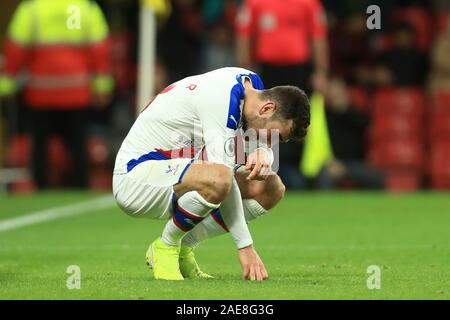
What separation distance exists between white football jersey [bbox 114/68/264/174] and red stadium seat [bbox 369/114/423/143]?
370 inches

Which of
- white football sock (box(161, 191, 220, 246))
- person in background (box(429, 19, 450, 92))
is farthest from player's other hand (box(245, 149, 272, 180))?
person in background (box(429, 19, 450, 92))

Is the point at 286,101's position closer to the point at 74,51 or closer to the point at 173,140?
the point at 173,140

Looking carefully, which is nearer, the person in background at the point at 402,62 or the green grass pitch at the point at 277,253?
the green grass pitch at the point at 277,253

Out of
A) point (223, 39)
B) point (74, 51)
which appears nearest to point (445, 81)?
point (223, 39)

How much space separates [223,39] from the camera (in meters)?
17.9

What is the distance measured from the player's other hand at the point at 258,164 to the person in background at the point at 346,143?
9243 mm

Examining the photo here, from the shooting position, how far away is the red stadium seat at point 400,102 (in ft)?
57.8

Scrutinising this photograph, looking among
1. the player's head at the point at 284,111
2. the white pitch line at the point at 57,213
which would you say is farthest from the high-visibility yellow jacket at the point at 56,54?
the player's head at the point at 284,111

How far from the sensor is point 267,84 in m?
15.1

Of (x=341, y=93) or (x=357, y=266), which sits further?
(x=341, y=93)

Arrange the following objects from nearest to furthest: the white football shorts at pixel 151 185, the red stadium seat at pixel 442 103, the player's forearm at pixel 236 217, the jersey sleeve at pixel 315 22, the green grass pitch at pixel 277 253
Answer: the green grass pitch at pixel 277 253 < the player's forearm at pixel 236 217 < the white football shorts at pixel 151 185 < the jersey sleeve at pixel 315 22 < the red stadium seat at pixel 442 103

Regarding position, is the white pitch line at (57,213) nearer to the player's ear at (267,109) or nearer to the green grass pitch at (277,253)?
the green grass pitch at (277,253)

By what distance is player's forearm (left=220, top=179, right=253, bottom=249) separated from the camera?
7809 millimetres
